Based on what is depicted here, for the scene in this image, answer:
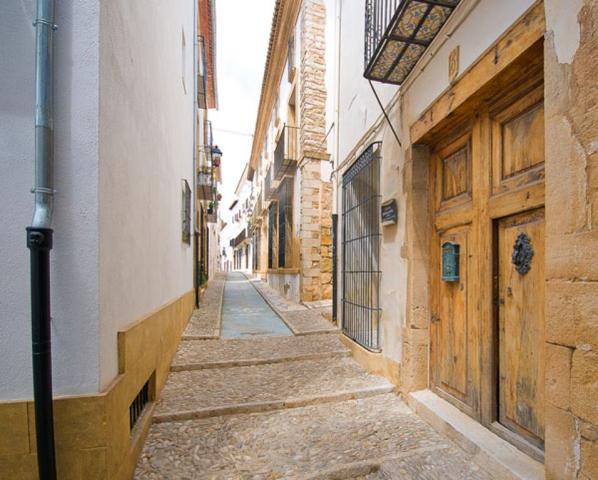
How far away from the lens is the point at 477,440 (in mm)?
2359

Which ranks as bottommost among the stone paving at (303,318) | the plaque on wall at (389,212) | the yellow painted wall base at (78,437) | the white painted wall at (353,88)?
the stone paving at (303,318)

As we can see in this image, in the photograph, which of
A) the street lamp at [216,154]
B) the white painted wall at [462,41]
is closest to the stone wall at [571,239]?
the white painted wall at [462,41]

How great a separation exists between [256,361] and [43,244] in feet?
10.4

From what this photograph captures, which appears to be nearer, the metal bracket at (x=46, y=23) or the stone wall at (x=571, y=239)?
the stone wall at (x=571, y=239)

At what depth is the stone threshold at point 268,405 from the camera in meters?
2.92

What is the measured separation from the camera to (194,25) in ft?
22.0

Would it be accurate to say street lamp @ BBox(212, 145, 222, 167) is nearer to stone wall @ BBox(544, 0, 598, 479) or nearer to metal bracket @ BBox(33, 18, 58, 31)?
metal bracket @ BBox(33, 18, 58, 31)

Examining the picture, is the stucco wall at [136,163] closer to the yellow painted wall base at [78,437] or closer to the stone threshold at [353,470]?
the yellow painted wall base at [78,437]

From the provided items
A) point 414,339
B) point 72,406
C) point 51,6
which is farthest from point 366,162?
point 72,406

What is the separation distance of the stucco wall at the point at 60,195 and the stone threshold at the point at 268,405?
1384mm

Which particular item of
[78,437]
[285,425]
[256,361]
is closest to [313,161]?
[256,361]

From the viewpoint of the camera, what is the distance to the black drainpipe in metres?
1.60

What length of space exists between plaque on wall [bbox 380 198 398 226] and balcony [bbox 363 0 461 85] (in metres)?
1.25

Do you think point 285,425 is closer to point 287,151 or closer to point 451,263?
point 451,263
